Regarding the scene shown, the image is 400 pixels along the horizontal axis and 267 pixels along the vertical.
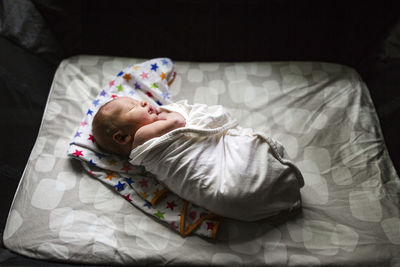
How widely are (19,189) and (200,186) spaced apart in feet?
2.19

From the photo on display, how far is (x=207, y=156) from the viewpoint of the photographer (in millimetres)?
1089

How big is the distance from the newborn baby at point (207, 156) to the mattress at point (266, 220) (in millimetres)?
110

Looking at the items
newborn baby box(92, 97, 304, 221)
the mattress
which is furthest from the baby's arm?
the mattress

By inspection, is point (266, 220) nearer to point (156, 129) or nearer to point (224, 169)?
point (224, 169)

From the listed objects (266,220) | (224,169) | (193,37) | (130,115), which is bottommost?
(266,220)

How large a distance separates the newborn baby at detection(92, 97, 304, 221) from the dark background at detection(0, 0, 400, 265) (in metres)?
0.44

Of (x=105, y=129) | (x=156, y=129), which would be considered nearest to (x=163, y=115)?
(x=156, y=129)

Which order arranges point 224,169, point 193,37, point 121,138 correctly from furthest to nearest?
point 193,37, point 121,138, point 224,169

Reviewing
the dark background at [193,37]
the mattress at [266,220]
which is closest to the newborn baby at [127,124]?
the mattress at [266,220]

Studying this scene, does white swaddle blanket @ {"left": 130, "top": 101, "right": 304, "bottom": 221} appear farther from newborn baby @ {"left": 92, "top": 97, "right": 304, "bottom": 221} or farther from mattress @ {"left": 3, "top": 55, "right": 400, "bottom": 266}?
mattress @ {"left": 3, "top": 55, "right": 400, "bottom": 266}

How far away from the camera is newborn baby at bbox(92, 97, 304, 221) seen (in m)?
1.04

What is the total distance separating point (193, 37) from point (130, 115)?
0.59m

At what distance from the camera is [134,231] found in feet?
3.65

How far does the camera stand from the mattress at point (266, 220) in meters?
1.06
